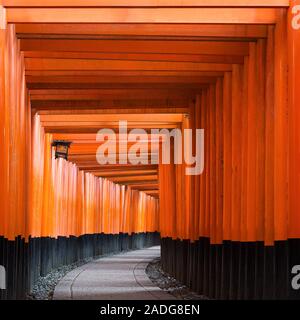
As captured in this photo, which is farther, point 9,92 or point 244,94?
point 244,94

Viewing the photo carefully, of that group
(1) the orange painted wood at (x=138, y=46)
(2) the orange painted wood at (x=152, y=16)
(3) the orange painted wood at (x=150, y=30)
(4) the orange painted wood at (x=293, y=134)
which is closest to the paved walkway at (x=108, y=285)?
(1) the orange painted wood at (x=138, y=46)

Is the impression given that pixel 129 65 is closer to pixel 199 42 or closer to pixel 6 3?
pixel 199 42

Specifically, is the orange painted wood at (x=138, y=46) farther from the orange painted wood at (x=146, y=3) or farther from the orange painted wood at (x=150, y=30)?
the orange painted wood at (x=146, y=3)

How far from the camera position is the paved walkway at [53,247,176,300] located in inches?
793

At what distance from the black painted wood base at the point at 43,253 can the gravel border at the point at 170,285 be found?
2939 mm

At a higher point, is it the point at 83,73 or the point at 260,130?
the point at 83,73

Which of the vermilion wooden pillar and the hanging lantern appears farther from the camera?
the hanging lantern

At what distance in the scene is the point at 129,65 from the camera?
61.1 ft

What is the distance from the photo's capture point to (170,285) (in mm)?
24766

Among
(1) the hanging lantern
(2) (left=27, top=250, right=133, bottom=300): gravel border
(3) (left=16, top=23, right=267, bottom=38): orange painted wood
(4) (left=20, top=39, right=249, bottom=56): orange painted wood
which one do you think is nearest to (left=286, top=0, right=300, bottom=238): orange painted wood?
(3) (left=16, top=23, right=267, bottom=38): orange painted wood

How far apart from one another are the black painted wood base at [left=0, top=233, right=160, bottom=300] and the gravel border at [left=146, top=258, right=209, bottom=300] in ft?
9.64

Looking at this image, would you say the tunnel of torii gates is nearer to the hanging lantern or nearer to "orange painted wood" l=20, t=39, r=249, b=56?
"orange painted wood" l=20, t=39, r=249, b=56

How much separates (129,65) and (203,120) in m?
3.30

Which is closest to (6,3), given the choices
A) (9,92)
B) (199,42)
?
(9,92)
